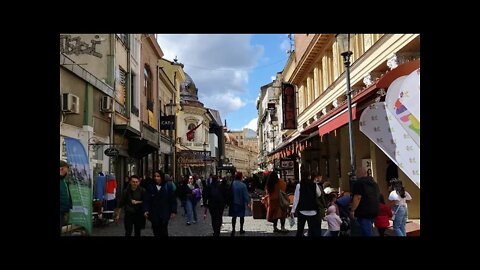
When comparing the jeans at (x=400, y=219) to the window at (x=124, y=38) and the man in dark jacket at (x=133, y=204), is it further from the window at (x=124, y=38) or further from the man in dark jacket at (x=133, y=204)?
the window at (x=124, y=38)

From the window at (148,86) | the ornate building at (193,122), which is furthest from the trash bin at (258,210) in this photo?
the ornate building at (193,122)

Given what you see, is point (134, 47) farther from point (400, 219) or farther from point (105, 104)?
point (400, 219)

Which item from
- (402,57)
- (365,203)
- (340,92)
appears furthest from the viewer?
(340,92)

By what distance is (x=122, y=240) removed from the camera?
704 cm

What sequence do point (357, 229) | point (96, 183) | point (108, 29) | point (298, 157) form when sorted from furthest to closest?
point (298, 157) < point (96, 183) < point (357, 229) < point (108, 29)

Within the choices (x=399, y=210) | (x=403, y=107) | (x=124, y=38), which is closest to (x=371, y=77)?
(x=399, y=210)

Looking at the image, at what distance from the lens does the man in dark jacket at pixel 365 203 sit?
Result: 7438 millimetres

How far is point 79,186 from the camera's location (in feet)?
32.5

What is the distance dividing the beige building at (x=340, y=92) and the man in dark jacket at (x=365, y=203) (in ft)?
6.06

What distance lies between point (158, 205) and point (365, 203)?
3713 mm

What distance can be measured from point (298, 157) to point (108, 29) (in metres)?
25.1

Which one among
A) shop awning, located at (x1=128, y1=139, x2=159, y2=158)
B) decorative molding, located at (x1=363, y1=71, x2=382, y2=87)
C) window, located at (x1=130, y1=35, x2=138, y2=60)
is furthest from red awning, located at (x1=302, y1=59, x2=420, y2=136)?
window, located at (x1=130, y1=35, x2=138, y2=60)
